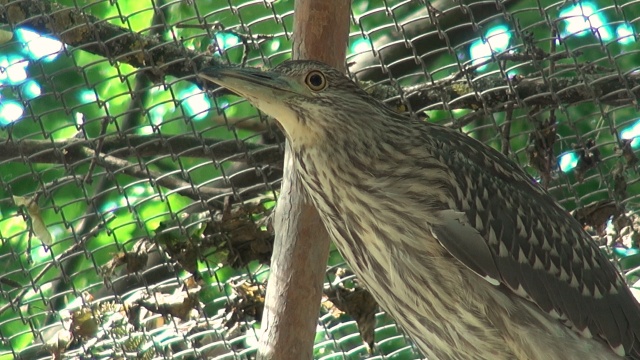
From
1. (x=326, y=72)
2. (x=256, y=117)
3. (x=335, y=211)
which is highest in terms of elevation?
(x=256, y=117)

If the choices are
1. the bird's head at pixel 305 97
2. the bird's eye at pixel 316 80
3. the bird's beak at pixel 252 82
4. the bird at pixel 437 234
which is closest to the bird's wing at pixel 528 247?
the bird at pixel 437 234

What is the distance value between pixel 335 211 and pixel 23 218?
1358 millimetres

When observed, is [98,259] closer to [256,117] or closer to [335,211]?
[256,117]

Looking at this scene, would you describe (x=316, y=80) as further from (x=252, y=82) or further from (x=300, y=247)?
(x=300, y=247)

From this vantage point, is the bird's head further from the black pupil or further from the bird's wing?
the bird's wing

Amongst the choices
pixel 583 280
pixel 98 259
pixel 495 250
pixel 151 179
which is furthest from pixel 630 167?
pixel 98 259

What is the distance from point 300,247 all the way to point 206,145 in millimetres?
745

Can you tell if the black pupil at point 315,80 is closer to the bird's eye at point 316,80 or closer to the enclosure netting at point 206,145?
the bird's eye at point 316,80

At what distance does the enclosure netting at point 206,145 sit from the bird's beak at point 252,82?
67cm

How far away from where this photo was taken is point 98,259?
418cm

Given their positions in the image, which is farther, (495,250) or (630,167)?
(630,167)

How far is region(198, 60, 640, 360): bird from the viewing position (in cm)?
306

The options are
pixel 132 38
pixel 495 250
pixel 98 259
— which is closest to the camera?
pixel 495 250

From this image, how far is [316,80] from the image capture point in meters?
3.13
